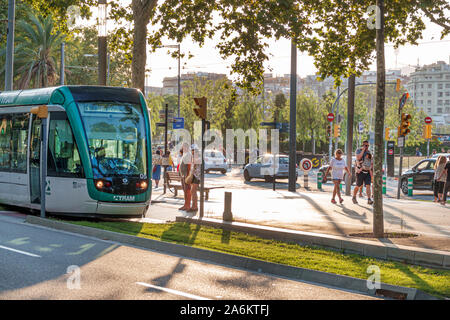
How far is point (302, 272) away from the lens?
8859mm

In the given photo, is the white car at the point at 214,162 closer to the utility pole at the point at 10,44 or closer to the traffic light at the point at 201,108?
the utility pole at the point at 10,44

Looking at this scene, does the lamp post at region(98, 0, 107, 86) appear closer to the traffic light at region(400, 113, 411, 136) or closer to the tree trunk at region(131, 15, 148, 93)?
the tree trunk at region(131, 15, 148, 93)

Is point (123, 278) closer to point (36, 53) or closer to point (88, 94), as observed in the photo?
point (88, 94)

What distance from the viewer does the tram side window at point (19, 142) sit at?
54.5 ft

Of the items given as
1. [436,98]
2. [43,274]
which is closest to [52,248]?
[43,274]

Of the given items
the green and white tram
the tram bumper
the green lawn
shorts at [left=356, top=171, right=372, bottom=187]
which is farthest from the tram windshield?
shorts at [left=356, top=171, right=372, bottom=187]

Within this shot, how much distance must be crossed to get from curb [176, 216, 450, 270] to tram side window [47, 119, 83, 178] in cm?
424

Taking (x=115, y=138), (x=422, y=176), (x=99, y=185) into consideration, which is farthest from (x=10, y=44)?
(x=422, y=176)

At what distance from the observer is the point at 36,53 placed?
40.7 metres

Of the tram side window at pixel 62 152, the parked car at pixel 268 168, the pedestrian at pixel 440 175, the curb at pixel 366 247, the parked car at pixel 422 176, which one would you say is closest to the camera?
the curb at pixel 366 247

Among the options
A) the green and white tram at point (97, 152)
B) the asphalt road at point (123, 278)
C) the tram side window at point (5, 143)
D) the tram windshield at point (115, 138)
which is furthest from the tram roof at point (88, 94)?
the asphalt road at point (123, 278)

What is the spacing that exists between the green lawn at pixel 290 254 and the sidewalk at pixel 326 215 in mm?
1551

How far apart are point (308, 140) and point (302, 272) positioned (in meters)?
65.5
